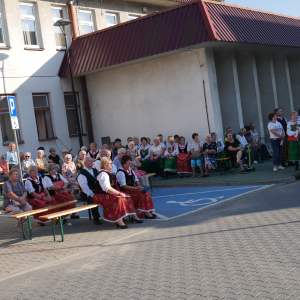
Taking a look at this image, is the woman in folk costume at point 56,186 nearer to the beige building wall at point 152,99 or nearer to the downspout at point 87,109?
the beige building wall at point 152,99

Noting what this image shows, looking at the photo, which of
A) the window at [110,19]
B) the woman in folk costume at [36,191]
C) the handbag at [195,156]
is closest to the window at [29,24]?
the window at [110,19]

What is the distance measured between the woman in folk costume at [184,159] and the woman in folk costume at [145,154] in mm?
1279

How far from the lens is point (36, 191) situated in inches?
389

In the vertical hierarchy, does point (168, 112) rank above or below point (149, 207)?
above

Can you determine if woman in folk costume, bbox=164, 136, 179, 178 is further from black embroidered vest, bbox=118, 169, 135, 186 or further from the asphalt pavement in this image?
black embroidered vest, bbox=118, 169, 135, 186

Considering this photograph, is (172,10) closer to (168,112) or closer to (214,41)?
(214,41)

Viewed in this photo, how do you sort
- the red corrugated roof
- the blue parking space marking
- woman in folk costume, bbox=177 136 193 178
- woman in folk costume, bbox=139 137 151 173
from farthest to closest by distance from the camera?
1. woman in folk costume, bbox=139 137 151 173
2. woman in folk costume, bbox=177 136 193 178
3. the red corrugated roof
4. the blue parking space marking

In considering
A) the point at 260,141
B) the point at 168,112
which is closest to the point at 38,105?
the point at 168,112

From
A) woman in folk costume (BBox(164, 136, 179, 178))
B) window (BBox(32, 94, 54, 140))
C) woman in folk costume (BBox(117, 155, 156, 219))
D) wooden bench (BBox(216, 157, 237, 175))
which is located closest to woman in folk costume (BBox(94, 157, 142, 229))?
woman in folk costume (BBox(117, 155, 156, 219))

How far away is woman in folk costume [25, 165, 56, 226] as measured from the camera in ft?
31.9

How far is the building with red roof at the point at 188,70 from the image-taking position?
1568 cm

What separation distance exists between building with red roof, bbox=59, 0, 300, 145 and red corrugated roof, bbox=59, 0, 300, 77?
0.13 ft

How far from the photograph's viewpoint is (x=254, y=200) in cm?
998

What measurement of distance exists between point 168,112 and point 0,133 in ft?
22.7
